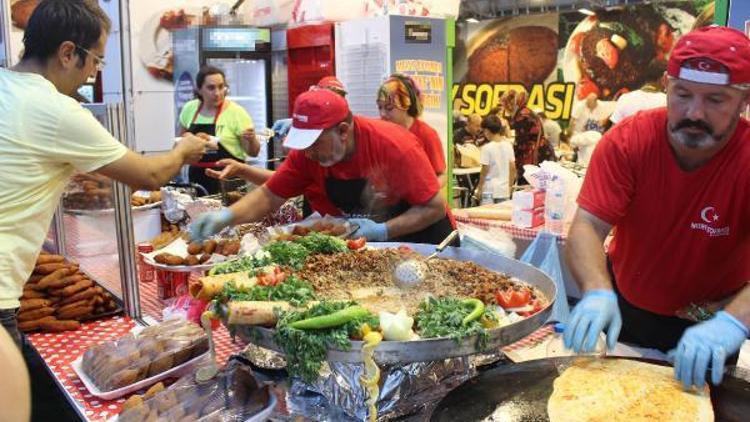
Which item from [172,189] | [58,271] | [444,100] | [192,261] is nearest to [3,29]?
[172,189]

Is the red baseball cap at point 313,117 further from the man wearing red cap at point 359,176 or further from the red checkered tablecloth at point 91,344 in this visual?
the red checkered tablecloth at point 91,344

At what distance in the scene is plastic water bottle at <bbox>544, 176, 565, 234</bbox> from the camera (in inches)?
168

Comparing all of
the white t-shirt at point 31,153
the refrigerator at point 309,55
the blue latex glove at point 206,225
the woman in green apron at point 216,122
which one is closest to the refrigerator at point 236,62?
the refrigerator at point 309,55

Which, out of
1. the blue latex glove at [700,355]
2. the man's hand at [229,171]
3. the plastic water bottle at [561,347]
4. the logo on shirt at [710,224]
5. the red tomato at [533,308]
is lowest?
the plastic water bottle at [561,347]

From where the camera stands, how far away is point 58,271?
2.82 m

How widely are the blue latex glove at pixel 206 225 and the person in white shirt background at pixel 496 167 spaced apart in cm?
484

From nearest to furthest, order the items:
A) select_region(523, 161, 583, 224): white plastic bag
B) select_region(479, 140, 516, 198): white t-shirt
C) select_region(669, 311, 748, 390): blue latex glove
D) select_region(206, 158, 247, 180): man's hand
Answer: select_region(669, 311, 748, 390): blue latex glove < select_region(206, 158, 247, 180): man's hand < select_region(523, 161, 583, 224): white plastic bag < select_region(479, 140, 516, 198): white t-shirt

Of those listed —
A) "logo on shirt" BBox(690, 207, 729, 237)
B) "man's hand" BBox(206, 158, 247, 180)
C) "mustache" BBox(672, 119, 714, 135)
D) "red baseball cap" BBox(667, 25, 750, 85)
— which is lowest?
"logo on shirt" BBox(690, 207, 729, 237)

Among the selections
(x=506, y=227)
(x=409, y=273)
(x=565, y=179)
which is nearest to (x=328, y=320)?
(x=409, y=273)

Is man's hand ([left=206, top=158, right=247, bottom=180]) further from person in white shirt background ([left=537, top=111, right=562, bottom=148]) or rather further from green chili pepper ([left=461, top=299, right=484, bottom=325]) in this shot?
person in white shirt background ([left=537, top=111, right=562, bottom=148])

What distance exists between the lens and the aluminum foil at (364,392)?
158cm

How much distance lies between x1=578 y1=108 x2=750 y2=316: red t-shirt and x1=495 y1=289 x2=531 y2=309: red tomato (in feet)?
1.82

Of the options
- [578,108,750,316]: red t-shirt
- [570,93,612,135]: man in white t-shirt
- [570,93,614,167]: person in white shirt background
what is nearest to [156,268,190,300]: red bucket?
[578,108,750,316]: red t-shirt

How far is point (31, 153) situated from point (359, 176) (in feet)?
4.20
